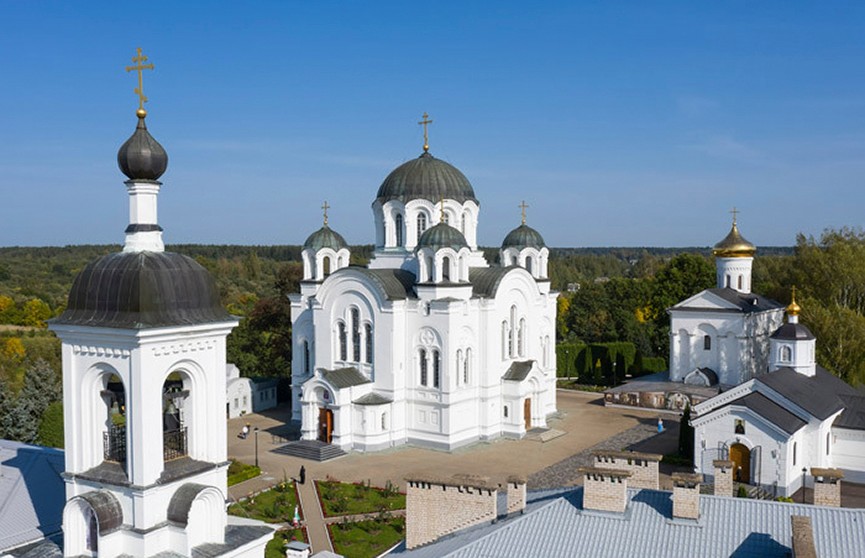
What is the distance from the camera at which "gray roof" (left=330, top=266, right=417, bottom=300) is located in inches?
1112

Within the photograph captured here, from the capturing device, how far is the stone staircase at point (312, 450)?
1048 inches

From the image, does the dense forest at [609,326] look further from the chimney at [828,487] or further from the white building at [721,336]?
the chimney at [828,487]

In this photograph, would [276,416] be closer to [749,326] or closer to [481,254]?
[481,254]

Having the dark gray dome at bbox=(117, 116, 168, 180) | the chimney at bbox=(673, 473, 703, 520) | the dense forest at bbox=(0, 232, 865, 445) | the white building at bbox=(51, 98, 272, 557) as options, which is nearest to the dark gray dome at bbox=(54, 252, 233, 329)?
the white building at bbox=(51, 98, 272, 557)

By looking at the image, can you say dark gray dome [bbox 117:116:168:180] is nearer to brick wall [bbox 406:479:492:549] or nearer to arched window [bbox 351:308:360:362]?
brick wall [bbox 406:479:492:549]

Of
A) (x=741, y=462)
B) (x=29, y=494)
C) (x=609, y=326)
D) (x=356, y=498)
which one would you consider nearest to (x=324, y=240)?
(x=356, y=498)

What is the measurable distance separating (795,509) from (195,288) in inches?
312

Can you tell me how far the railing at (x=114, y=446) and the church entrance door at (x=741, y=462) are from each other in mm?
18373

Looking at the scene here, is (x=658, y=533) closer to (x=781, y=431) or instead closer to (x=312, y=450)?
(x=781, y=431)

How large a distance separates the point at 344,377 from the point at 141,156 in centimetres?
1906

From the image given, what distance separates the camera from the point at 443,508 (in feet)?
37.6

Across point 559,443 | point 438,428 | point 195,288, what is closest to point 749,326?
point 559,443

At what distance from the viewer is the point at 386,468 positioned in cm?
2544

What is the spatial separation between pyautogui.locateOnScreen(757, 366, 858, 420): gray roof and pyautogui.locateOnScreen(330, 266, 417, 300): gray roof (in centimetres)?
1179
